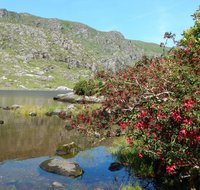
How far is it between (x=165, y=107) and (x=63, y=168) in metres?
11.2

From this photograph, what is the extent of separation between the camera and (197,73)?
40.7ft

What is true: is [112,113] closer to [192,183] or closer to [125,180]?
[125,180]

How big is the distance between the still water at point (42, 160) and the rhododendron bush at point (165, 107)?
372cm

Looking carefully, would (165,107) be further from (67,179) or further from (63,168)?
(63,168)

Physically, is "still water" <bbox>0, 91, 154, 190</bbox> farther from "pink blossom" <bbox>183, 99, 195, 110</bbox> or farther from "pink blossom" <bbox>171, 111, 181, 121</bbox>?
"pink blossom" <bbox>183, 99, 195, 110</bbox>

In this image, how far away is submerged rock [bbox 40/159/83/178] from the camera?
64.4 ft

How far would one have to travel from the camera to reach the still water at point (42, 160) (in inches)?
706

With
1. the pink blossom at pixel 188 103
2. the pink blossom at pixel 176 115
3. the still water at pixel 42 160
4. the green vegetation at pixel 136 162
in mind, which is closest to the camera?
the pink blossom at pixel 188 103

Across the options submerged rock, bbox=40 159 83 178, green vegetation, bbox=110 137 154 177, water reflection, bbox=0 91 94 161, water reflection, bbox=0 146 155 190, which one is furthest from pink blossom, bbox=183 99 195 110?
water reflection, bbox=0 91 94 161

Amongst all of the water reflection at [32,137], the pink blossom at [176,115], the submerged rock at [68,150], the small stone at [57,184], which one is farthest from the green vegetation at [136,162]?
the water reflection at [32,137]

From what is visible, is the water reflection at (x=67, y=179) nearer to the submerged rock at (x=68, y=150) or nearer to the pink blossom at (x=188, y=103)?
the submerged rock at (x=68, y=150)

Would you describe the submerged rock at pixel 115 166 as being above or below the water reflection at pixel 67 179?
above

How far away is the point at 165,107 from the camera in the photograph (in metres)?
10.7

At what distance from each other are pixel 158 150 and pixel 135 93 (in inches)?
192
